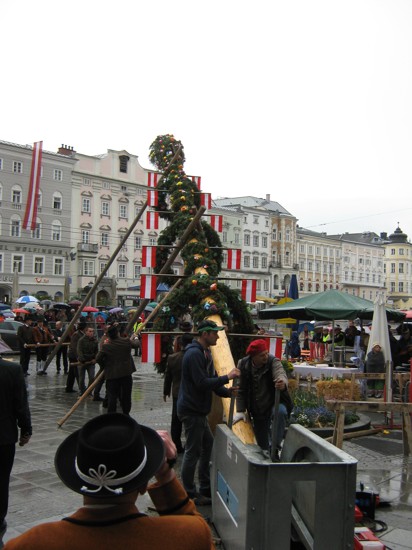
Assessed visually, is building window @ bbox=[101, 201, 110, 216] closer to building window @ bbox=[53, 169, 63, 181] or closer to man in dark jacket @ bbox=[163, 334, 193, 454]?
building window @ bbox=[53, 169, 63, 181]

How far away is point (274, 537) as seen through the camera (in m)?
3.47

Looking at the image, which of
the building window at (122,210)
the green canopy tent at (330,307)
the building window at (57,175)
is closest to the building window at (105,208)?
the building window at (122,210)

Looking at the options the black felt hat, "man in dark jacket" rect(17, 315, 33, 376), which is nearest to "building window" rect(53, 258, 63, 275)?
"man in dark jacket" rect(17, 315, 33, 376)

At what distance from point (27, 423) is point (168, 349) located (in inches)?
188

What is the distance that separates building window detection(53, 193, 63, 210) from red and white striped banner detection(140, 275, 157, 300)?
46.5 meters

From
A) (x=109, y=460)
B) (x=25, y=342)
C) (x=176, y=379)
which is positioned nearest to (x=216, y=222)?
(x=176, y=379)

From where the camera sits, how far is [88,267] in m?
56.7

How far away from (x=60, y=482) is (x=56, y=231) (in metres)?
49.8

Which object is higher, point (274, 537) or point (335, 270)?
point (335, 270)

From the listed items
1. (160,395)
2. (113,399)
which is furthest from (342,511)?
(160,395)

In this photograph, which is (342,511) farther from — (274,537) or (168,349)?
(168,349)

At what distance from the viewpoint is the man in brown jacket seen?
1.82 meters

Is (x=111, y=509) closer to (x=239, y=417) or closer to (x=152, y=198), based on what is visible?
(x=239, y=417)

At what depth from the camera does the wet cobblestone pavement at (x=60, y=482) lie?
5.51 metres
